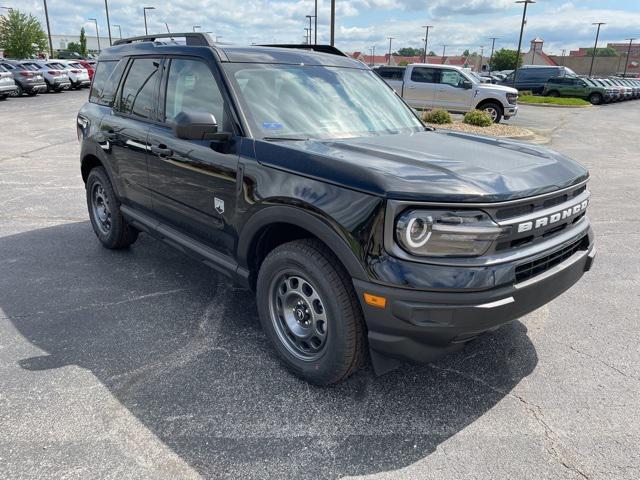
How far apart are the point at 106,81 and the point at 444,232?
404 centimetres

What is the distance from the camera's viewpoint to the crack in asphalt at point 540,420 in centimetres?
248

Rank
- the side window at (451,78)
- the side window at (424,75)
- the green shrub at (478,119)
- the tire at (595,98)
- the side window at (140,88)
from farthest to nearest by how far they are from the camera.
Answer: the tire at (595,98)
the side window at (424,75)
the side window at (451,78)
the green shrub at (478,119)
the side window at (140,88)

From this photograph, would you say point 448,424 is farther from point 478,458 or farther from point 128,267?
point 128,267

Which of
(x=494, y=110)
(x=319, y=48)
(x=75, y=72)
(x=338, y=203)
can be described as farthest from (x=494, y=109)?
(x=75, y=72)

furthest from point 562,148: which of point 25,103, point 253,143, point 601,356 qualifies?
point 25,103

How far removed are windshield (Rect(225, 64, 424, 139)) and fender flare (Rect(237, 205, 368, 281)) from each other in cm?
56

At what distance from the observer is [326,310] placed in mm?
2768

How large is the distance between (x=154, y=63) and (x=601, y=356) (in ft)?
13.0

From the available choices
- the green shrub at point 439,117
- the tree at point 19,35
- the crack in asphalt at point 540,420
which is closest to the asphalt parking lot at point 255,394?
the crack in asphalt at point 540,420

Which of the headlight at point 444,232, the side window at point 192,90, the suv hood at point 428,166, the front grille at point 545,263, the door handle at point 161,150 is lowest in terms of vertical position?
the front grille at point 545,263

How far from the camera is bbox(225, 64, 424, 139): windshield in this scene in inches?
131

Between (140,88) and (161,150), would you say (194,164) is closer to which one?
(161,150)

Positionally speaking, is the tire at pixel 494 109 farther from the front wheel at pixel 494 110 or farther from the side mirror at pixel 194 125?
the side mirror at pixel 194 125

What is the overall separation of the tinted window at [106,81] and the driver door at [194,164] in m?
1.04
